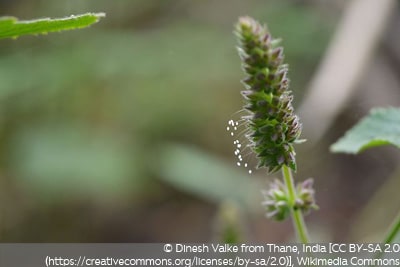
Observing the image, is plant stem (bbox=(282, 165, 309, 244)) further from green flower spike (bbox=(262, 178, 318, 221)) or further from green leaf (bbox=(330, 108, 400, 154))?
green leaf (bbox=(330, 108, 400, 154))

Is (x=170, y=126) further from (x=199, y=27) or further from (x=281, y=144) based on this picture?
(x=281, y=144)

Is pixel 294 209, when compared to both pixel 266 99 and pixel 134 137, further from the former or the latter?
pixel 134 137

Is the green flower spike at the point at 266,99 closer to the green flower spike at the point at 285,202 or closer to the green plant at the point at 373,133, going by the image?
the green flower spike at the point at 285,202

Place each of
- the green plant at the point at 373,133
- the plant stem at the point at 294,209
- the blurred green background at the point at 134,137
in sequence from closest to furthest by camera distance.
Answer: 1. the plant stem at the point at 294,209
2. the green plant at the point at 373,133
3. the blurred green background at the point at 134,137

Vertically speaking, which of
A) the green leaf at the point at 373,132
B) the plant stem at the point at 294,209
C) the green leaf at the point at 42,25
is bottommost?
the plant stem at the point at 294,209

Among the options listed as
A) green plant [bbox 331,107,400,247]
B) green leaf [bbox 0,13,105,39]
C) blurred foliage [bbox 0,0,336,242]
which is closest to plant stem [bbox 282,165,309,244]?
green plant [bbox 331,107,400,247]

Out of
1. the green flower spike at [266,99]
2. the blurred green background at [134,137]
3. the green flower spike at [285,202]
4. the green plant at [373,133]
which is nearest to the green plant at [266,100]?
the green flower spike at [266,99]

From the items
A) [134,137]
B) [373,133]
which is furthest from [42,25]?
[134,137]

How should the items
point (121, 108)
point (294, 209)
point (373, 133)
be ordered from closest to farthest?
point (294, 209), point (373, 133), point (121, 108)

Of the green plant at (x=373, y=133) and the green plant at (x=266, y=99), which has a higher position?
the green plant at (x=373, y=133)
